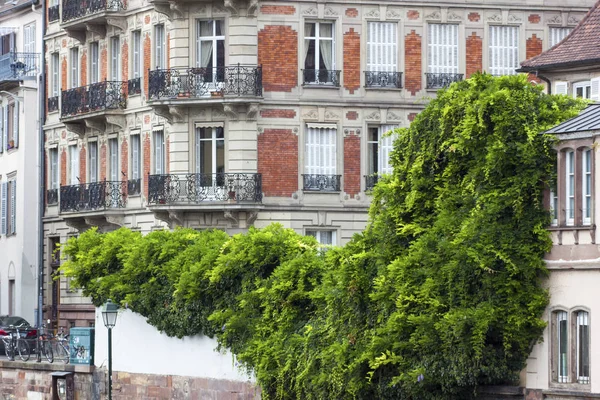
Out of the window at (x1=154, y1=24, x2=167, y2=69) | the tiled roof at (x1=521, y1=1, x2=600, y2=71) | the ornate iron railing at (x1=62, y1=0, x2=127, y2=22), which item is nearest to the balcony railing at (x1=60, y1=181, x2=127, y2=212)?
the window at (x1=154, y1=24, x2=167, y2=69)

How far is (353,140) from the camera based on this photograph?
5834 centimetres

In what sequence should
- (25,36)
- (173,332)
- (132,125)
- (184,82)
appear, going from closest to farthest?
1. (173,332)
2. (184,82)
3. (132,125)
4. (25,36)

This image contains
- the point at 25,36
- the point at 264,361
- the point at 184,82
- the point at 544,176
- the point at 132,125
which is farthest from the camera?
the point at 25,36

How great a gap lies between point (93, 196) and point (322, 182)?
404 inches

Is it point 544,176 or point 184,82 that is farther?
point 184,82

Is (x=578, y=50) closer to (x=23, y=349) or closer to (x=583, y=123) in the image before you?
(x=583, y=123)

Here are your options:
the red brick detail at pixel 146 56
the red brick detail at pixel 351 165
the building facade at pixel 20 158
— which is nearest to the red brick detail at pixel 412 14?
the red brick detail at pixel 351 165

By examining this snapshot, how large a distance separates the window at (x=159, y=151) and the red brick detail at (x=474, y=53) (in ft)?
33.6

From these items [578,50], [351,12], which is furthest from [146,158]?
[578,50]

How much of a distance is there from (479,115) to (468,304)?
144 inches

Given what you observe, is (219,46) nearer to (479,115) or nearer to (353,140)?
(353,140)

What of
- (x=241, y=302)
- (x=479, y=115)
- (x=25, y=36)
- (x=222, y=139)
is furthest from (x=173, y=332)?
(x=25, y=36)

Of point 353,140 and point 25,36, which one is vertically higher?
point 25,36

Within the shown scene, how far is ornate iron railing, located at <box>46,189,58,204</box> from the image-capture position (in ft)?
231
